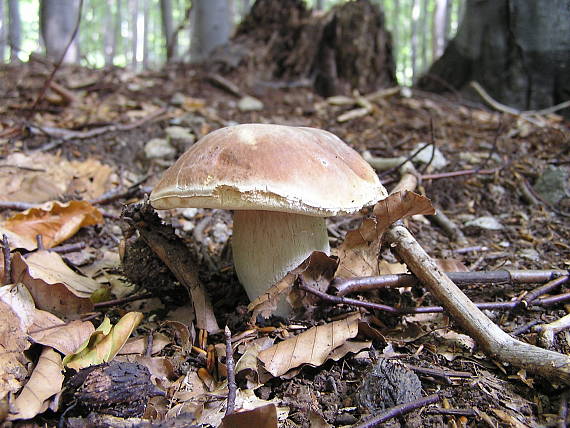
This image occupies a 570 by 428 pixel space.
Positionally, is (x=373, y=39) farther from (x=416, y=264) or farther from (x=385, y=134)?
(x=416, y=264)

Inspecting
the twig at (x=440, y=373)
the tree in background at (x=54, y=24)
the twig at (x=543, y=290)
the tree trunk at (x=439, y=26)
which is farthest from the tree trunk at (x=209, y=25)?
the tree trunk at (x=439, y=26)

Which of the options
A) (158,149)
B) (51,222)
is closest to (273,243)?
(51,222)

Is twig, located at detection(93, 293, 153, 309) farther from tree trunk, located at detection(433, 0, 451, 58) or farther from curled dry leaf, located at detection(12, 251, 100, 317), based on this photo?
tree trunk, located at detection(433, 0, 451, 58)

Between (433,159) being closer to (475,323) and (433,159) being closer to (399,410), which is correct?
(475,323)

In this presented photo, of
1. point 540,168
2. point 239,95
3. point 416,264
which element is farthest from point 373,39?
point 416,264

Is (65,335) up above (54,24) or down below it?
below

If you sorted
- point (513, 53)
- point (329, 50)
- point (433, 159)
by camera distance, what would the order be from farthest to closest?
point (329, 50) → point (513, 53) → point (433, 159)
